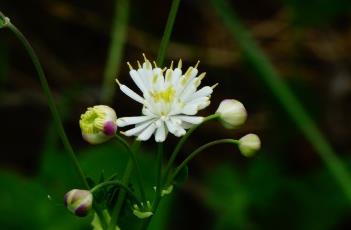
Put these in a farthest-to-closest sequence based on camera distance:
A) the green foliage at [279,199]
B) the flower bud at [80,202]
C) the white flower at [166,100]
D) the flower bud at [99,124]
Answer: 1. the green foliage at [279,199]
2. the white flower at [166,100]
3. the flower bud at [99,124]
4. the flower bud at [80,202]

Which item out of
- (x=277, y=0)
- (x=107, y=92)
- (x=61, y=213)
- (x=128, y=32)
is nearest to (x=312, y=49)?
(x=277, y=0)

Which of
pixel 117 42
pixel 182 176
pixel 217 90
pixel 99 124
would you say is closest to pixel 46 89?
pixel 99 124

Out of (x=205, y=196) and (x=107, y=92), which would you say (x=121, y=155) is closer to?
(x=107, y=92)

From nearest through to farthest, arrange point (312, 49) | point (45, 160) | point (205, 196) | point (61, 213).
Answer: point (61, 213)
point (45, 160)
point (205, 196)
point (312, 49)

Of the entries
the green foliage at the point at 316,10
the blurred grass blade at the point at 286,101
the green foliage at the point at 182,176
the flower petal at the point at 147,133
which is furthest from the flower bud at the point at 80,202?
the green foliage at the point at 316,10

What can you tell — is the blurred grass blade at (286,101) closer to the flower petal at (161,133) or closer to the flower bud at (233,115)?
the flower bud at (233,115)

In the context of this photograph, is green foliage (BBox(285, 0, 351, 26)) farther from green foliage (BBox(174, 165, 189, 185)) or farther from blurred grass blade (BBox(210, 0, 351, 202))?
green foliage (BBox(174, 165, 189, 185))
